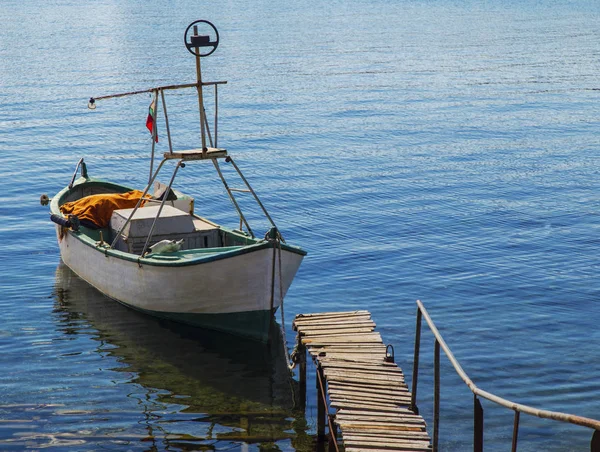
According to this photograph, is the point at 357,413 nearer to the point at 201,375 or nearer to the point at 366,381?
the point at 366,381

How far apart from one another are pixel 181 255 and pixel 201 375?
3050mm

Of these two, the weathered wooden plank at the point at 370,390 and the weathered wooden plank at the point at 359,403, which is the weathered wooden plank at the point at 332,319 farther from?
the weathered wooden plank at the point at 359,403

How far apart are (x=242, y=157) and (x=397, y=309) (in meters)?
19.7

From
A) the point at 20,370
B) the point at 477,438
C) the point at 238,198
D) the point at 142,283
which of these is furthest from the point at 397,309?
the point at 238,198

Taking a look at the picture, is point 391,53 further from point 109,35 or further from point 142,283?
point 142,283

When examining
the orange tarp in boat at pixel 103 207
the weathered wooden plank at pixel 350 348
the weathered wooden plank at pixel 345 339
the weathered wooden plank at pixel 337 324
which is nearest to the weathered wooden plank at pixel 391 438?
the weathered wooden plank at pixel 350 348

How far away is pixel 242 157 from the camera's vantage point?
39375 millimetres

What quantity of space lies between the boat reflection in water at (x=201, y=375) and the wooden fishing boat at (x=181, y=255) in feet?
1.38

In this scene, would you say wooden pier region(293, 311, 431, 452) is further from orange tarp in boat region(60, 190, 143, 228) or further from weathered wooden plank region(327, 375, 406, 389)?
orange tarp in boat region(60, 190, 143, 228)

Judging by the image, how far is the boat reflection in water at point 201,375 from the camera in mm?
15172

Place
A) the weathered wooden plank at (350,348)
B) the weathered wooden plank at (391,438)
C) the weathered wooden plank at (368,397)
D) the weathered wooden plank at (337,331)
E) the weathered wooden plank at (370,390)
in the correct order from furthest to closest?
the weathered wooden plank at (337,331), the weathered wooden plank at (350,348), the weathered wooden plank at (370,390), the weathered wooden plank at (368,397), the weathered wooden plank at (391,438)

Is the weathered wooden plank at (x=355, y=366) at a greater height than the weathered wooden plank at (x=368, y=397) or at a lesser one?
greater

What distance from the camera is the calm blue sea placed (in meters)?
16.2

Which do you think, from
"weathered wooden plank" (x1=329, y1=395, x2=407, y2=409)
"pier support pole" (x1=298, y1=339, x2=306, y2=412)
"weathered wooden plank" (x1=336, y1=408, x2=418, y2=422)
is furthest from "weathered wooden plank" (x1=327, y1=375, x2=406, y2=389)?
"pier support pole" (x1=298, y1=339, x2=306, y2=412)
